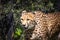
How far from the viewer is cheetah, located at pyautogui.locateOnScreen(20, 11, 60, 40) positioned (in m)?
7.25

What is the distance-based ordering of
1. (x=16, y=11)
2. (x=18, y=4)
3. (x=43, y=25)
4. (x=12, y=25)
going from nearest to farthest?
(x=43, y=25) → (x=12, y=25) → (x=16, y=11) → (x=18, y=4)

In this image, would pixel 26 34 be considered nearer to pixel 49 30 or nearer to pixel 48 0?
pixel 49 30

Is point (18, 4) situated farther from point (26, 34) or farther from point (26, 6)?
point (26, 34)

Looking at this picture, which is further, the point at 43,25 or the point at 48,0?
the point at 48,0

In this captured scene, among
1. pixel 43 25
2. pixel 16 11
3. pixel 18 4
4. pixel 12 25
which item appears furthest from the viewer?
pixel 18 4

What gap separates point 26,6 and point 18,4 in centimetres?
39

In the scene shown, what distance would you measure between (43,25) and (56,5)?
2628 millimetres

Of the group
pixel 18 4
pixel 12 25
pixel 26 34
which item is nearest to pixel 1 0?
pixel 18 4

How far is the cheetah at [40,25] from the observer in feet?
23.8

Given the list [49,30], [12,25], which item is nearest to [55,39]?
[49,30]

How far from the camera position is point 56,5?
9.80m

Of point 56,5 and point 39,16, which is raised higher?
point 39,16

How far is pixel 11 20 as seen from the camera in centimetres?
828

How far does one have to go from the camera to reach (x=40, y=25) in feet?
24.0
